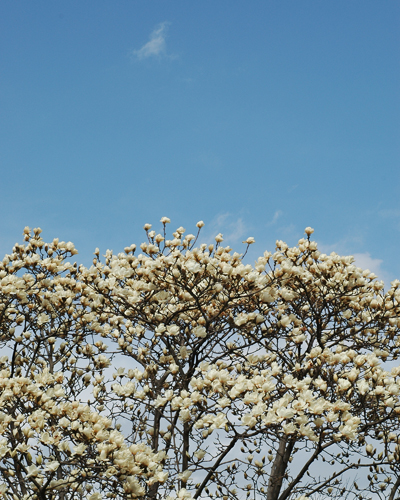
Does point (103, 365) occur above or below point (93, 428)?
above

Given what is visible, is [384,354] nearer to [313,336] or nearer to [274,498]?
[313,336]

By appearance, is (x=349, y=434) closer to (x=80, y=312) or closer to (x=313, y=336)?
(x=313, y=336)

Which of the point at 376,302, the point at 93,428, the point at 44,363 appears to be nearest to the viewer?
the point at 93,428

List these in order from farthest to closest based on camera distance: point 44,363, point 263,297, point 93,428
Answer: point 44,363 < point 263,297 < point 93,428

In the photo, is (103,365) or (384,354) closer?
(384,354)

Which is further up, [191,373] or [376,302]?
[376,302]

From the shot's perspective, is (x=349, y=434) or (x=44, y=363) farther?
(x=44, y=363)

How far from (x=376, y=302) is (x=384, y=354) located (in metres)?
0.77

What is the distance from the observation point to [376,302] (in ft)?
22.8

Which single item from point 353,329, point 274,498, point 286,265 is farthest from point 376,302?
point 274,498

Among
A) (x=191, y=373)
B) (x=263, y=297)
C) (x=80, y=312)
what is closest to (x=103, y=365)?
(x=80, y=312)

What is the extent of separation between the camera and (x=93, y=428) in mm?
4465

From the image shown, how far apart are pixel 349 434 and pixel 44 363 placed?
5.09 meters

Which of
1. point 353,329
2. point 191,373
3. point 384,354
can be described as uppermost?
point 353,329
